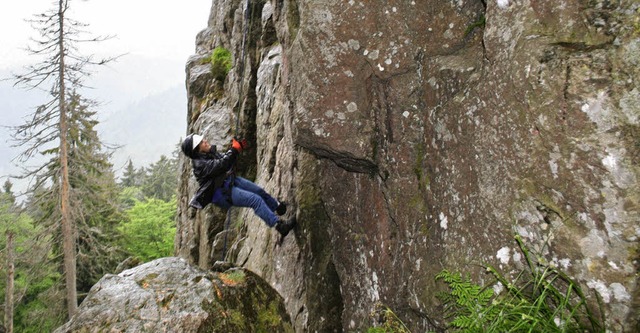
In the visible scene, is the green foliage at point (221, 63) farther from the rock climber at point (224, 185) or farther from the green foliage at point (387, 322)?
the green foliage at point (387, 322)

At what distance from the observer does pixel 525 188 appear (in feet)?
13.1

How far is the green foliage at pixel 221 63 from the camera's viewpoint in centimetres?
1419

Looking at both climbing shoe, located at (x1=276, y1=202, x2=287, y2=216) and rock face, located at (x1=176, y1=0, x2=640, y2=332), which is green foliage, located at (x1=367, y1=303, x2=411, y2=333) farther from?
climbing shoe, located at (x1=276, y1=202, x2=287, y2=216)

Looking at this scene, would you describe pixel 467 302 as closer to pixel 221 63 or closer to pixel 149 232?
pixel 221 63

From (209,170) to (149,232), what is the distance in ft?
71.1

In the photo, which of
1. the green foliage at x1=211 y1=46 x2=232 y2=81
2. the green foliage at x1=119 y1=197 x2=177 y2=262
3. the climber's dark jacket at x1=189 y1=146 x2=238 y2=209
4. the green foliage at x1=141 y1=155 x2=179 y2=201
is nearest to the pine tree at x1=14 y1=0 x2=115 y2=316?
the green foliage at x1=211 y1=46 x2=232 y2=81

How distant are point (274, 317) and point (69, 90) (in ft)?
52.8

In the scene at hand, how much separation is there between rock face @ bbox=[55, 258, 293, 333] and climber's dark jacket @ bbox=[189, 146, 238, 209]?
1879 millimetres

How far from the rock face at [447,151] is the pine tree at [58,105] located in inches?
508

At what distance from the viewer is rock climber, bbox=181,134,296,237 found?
6.91m

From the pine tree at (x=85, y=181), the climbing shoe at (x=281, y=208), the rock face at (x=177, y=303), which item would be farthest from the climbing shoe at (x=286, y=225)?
the pine tree at (x=85, y=181)

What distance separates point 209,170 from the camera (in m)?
7.04

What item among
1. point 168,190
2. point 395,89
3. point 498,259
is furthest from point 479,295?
point 168,190

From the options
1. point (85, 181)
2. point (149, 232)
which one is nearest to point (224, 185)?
point (85, 181)
